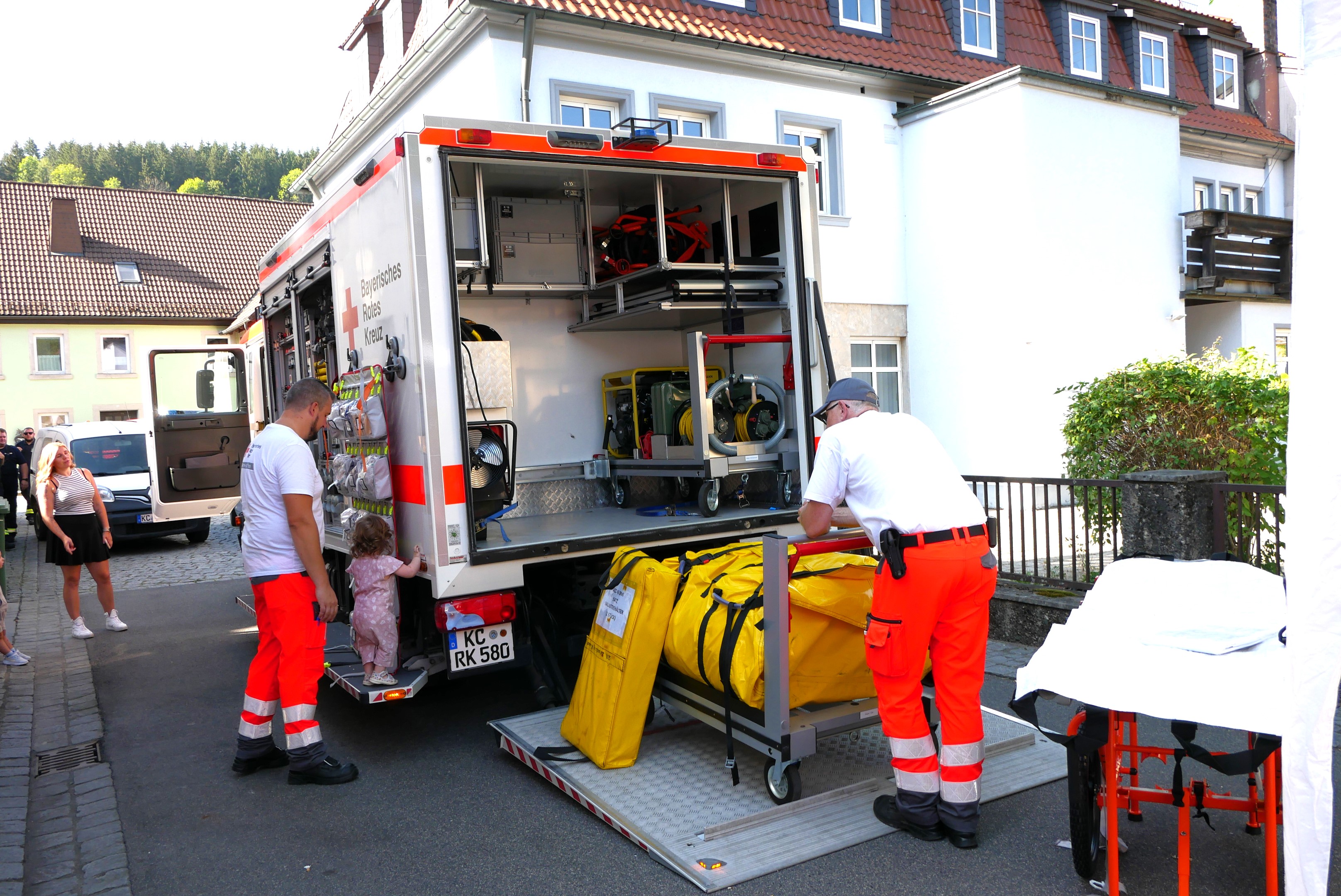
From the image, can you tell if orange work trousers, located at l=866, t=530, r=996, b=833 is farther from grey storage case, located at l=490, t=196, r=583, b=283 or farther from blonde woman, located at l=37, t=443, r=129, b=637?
blonde woman, located at l=37, t=443, r=129, b=637

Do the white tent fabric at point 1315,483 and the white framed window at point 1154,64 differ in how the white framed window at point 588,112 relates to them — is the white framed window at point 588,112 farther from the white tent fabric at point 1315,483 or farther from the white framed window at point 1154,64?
the white framed window at point 1154,64

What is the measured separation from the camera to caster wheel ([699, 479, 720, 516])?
5.78 metres

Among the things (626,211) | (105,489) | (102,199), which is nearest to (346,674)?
(626,211)

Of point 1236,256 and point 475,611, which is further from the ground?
point 1236,256

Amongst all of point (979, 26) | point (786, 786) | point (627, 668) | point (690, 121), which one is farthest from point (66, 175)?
point (786, 786)

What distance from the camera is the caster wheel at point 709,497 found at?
5777mm

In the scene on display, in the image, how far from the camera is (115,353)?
30.7m

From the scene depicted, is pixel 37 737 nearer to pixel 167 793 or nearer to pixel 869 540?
pixel 167 793

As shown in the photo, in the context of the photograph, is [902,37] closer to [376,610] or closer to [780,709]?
[376,610]

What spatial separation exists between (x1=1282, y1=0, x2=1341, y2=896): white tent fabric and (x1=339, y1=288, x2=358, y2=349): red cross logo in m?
4.68

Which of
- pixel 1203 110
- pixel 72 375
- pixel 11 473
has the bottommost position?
pixel 11 473

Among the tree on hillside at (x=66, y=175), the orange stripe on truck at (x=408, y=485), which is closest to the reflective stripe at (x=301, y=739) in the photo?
the orange stripe on truck at (x=408, y=485)

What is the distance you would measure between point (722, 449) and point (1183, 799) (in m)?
3.15

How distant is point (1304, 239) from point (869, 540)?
6.75 ft
